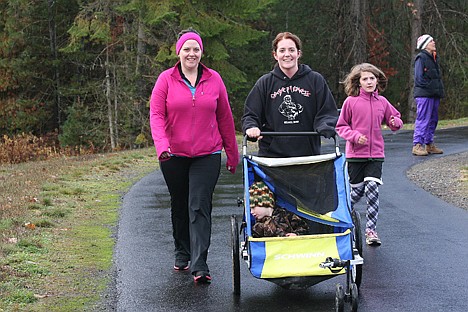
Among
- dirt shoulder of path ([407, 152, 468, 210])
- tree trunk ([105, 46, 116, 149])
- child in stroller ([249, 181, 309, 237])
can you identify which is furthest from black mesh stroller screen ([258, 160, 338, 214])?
tree trunk ([105, 46, 116, 149])

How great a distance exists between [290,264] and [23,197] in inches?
269

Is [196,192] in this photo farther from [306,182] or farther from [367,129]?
[367,129]

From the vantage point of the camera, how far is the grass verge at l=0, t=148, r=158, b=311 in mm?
6496

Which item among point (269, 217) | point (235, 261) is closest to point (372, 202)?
point (269, 217)

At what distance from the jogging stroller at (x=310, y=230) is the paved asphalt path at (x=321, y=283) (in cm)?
27

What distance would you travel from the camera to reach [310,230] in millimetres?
6734

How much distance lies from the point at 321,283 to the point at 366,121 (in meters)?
2.24

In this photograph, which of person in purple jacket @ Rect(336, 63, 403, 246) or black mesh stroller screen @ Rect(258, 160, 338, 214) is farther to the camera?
person in purple jacket @ Rect(336, 63, 403, 246)

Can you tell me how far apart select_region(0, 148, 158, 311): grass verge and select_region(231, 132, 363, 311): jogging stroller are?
1.35 m

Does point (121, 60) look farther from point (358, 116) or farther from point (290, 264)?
point (290, 264)

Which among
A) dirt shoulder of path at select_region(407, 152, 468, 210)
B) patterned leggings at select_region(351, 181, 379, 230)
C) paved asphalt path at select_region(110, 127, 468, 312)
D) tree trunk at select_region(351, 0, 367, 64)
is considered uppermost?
tree trunk at select_region(351, 0, 367, 64)

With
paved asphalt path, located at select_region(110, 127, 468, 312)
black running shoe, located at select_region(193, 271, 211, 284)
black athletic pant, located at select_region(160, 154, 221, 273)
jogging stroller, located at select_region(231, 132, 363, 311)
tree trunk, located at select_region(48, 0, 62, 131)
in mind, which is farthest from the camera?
tree trunk, located at select_region(48, 0, 62, 131)

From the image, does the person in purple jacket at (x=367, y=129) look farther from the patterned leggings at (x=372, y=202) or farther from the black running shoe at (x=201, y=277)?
the black running shoe at (x=201, y=277)

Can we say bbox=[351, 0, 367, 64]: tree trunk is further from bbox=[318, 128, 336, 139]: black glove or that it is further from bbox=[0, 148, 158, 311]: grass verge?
bbox=[318, 128, 336, 139]: black glove
